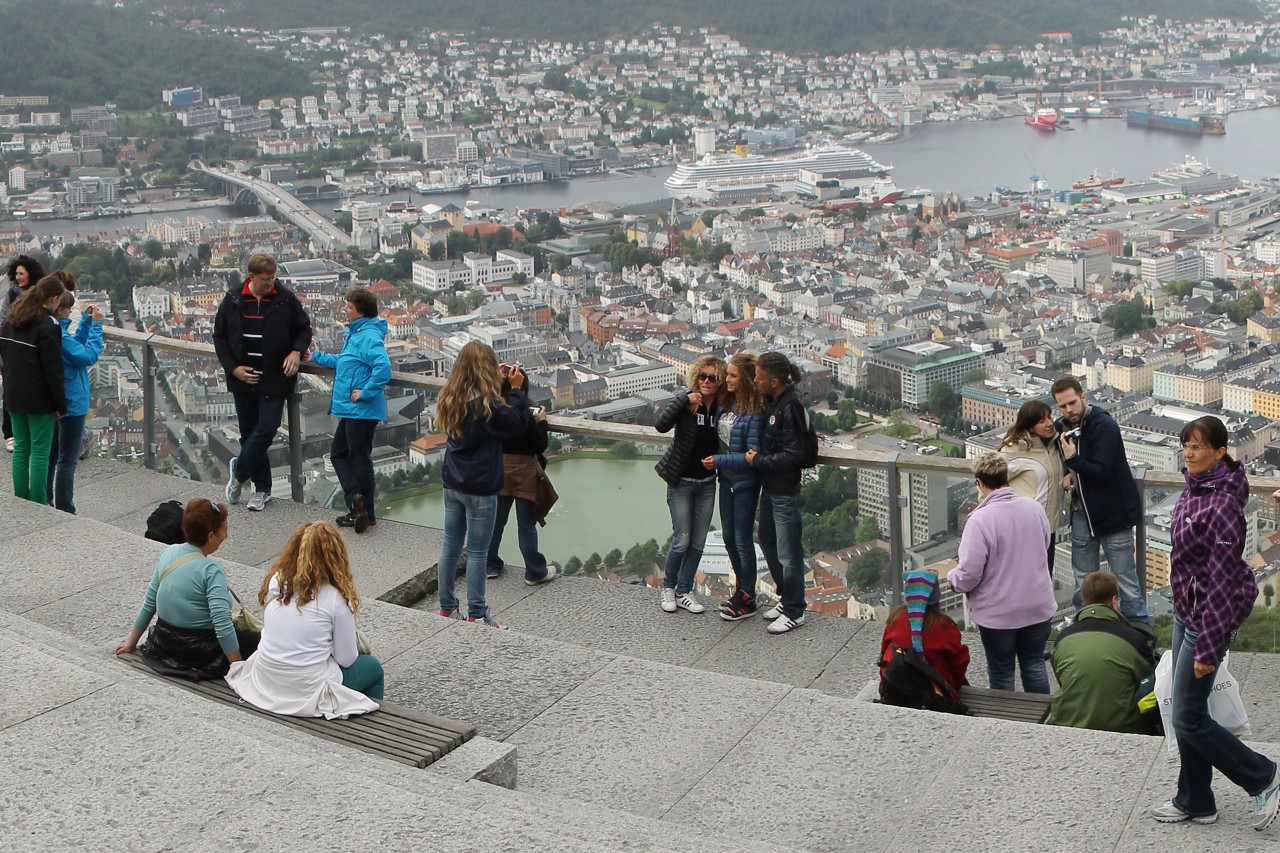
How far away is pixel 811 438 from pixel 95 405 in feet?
7.55

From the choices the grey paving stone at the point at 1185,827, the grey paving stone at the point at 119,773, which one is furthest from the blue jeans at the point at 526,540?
the grey paving stone at the point at 1185,827

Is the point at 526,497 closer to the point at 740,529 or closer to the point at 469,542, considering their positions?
the point at 469,542

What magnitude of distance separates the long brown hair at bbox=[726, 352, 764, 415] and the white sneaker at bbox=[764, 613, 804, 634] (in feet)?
1.50

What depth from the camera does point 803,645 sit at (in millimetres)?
3424

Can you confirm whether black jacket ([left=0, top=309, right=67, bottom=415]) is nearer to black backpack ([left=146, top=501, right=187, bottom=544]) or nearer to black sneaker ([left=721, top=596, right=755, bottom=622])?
black backpack ([left=146, top=501, right=187, bottom=544])

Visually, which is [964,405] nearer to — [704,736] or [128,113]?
[704,736]

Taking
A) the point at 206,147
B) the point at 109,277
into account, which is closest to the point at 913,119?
the point at 206,147

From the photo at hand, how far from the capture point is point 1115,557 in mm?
3314

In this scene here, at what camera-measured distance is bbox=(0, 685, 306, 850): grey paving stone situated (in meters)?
2.04

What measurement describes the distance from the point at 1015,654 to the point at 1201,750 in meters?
0.96

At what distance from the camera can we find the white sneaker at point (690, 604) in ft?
11.9

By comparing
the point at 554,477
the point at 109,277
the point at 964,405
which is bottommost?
the point at 964,405

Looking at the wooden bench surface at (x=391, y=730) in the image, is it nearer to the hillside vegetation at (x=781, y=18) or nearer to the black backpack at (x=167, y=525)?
the black backpack at (x=167, y=525)

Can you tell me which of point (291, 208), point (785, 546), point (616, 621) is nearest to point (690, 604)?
point (616, 621)
